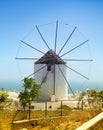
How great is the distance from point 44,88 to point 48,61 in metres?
2.69

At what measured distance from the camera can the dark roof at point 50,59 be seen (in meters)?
31.4

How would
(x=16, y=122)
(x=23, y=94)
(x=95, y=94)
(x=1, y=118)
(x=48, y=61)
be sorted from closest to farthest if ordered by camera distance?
(x=16, y=122), (x=1, y=118), (x=95, y=94), (x=23, y=94), (x=48, y=61)

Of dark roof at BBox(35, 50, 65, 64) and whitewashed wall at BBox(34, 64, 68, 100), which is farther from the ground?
dark roof at BBox(35, 50, 65, 64)

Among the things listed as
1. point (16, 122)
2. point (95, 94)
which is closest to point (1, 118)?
→ point (16, 122)

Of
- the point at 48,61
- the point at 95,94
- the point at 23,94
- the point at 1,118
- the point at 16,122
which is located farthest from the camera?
the point at 48,61

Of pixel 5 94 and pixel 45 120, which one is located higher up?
pixel 5 94

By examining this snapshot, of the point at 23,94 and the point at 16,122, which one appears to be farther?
the point at 23,94

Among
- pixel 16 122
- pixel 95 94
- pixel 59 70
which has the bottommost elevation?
pixel 16 122

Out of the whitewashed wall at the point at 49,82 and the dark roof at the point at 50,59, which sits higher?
the dark roof at the point at 50,59

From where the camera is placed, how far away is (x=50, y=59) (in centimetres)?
3150

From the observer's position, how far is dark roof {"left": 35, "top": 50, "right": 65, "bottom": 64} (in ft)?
103

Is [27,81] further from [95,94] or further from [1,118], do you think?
[1,118]

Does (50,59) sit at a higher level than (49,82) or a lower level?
higher

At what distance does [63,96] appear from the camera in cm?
3222
